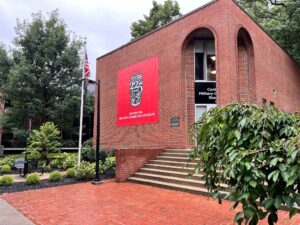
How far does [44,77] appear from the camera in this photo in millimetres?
22188

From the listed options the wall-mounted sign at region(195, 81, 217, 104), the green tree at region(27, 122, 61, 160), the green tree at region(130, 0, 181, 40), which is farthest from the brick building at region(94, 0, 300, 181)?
the green tree at region(130, 0, 181, 40)

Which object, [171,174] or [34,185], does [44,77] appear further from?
[171,174]

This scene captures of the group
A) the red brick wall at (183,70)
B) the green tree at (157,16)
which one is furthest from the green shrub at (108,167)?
the green tree at (157,16)

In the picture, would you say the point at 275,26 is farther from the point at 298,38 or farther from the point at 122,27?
the point at 122,27

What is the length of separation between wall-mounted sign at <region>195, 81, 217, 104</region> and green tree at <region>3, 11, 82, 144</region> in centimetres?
1262

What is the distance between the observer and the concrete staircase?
8211 mm

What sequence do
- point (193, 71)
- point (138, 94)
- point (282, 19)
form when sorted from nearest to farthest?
point (193, 71)
point (138, 94)
point (282, 19)

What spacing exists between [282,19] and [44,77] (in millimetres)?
21586

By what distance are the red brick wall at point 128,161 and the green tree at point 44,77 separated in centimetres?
1322

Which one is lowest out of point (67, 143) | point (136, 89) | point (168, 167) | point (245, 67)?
point (168, 167)

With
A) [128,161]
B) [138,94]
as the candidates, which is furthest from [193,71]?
[128,161]

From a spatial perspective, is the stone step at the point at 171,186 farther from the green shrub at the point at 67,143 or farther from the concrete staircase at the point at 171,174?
the green shrub at the point at 67,143

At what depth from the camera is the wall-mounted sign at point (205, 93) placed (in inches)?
529

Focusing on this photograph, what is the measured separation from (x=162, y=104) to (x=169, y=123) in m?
1.21
